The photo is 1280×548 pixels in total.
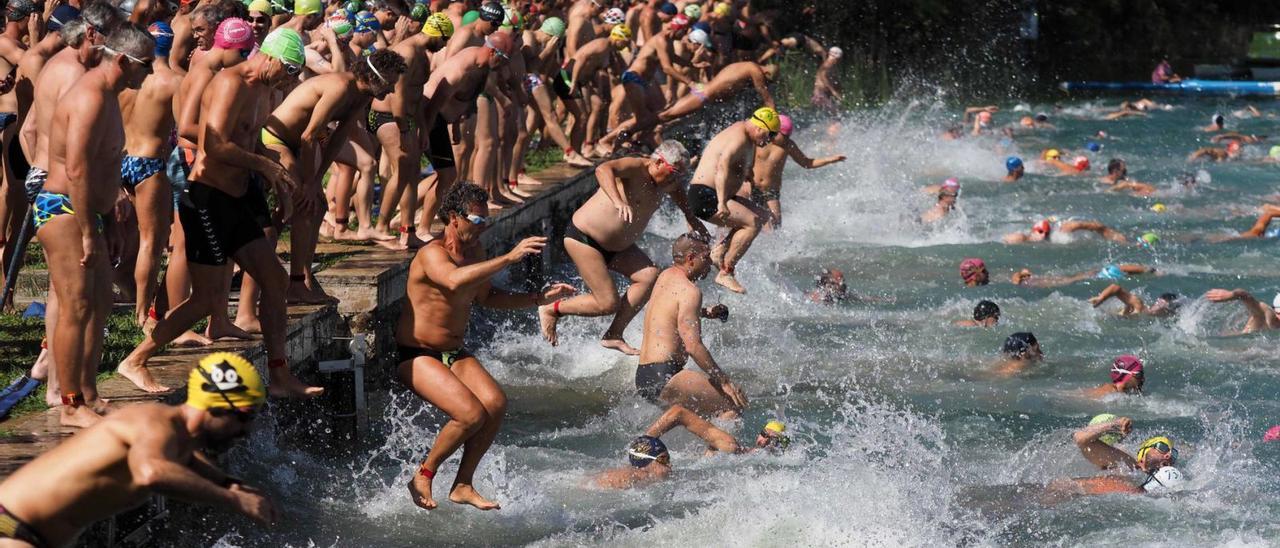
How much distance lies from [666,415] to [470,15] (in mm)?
5072

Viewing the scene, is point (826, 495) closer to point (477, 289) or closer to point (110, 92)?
point (477, 289)

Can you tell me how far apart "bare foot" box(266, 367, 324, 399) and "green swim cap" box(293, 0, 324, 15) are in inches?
124

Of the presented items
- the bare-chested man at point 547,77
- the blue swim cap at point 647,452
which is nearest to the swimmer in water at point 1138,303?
the bare-chested man at point 547,77

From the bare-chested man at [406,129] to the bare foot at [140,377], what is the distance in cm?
351

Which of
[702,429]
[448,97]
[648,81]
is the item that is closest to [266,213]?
[702,429]

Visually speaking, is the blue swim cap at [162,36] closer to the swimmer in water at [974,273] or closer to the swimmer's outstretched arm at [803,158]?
the swimmer's outstretched arm at [803,158]

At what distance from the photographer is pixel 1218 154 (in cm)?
2544

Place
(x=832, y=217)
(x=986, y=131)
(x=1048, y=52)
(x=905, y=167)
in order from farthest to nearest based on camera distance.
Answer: (x=1048, y=52) → (x=986, y=131) → (x=905, y=167) → (x=832, y=217)

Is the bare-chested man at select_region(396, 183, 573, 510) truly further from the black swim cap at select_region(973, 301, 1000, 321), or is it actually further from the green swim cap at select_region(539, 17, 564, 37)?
the green swim cap at select_region(539, 17, 564, 37)

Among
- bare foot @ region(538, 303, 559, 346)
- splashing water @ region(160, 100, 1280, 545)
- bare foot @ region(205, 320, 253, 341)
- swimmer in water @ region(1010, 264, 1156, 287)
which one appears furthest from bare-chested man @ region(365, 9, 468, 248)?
swimmer in water @ region(1010, 264, 1156, 287)

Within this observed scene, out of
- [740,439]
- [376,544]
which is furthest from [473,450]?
[740,439]

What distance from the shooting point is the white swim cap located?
31.0 ft

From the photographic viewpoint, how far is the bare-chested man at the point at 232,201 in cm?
739

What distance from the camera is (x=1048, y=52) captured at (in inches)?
1599
